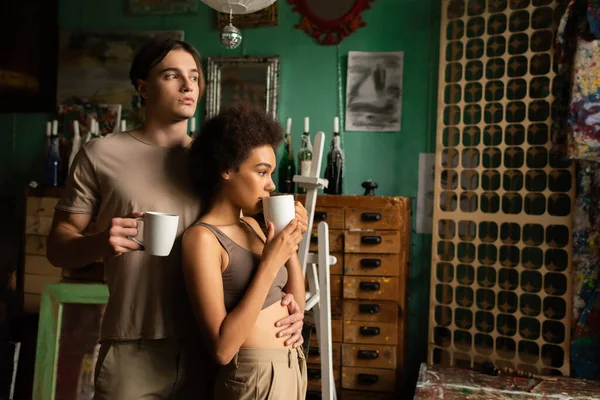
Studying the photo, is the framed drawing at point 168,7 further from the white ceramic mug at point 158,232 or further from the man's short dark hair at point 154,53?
the white ceramic mug at point 158,232

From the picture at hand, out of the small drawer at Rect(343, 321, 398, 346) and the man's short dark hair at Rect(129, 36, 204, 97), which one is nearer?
the man's short dark hair at Rect(129, 36, 204, 97)

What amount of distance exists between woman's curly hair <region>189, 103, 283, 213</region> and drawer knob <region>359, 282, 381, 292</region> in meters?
1.77

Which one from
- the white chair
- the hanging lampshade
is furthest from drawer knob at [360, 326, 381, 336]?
the hanging lampshade

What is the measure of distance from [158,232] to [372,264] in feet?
6.62

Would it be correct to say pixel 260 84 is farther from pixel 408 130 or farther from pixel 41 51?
pixel 41 51

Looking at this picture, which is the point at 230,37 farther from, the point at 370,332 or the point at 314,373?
the point at 314,373

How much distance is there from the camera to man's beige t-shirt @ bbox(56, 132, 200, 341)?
1364mm

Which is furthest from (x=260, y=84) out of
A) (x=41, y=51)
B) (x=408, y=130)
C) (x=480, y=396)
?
(x=480, y=396)

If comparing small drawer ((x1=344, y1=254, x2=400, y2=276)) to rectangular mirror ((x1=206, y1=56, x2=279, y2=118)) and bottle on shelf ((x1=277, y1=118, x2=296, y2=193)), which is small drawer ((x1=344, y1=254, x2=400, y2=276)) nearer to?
bottle on shelf ((x1=277, y1=118, x2=296, y2=193))

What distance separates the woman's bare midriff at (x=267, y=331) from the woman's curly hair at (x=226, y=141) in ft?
1.02

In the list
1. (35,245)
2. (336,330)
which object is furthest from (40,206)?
(336,330)

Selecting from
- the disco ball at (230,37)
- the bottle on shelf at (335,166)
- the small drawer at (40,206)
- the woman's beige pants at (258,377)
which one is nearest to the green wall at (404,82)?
the bottle on shelf at (335,166)

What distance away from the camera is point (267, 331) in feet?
4.59

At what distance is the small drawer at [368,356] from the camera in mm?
3092
